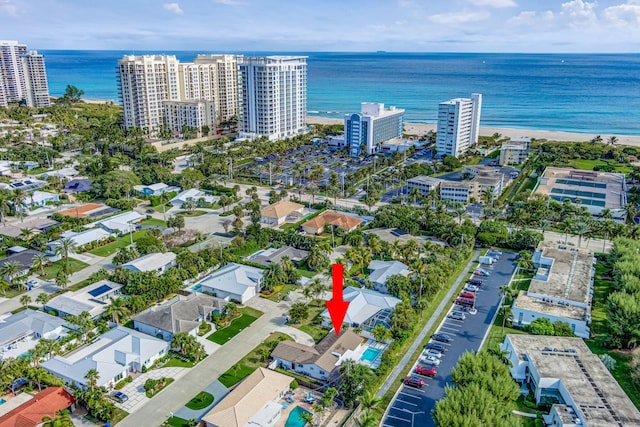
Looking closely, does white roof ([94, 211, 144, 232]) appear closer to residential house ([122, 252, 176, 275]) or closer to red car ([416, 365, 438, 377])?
residential house ([122, 252, 176, 275])

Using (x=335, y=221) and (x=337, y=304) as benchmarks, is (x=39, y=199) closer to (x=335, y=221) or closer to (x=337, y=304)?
(x=335, y=221)

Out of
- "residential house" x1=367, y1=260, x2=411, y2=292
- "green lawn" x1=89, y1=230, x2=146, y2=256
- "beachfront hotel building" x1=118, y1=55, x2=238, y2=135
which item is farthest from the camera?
"beachfront hotel building" x1=118, y1=55, x2=238, y2=135

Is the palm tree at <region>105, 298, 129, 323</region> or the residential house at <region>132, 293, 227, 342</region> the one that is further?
the palm tree at <region>105, 298, 129, 323</region>

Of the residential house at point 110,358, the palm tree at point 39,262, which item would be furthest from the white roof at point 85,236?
the residential house at point 110,358

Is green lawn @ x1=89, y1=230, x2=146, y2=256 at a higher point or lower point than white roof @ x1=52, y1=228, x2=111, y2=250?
lower

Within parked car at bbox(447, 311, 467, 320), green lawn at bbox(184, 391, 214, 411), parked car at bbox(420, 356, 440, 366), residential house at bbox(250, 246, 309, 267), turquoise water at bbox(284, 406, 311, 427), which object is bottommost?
turquoise water at bbox(284, 406, 311, 427)

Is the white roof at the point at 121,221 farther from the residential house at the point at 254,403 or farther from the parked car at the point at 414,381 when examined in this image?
the parked car at the point at 414,381

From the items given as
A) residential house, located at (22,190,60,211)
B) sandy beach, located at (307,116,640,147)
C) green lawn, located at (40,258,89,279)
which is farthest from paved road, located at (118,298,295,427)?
sandy beach, located at (307,116,640,147)
